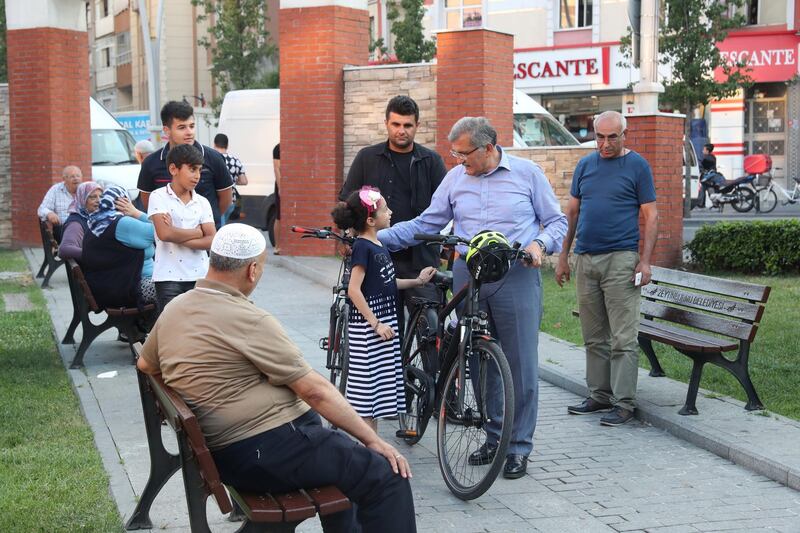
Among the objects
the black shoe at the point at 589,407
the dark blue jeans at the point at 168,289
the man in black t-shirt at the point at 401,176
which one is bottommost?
the black shoe at the point at 589,407

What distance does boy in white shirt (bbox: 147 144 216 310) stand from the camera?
24.6 ft

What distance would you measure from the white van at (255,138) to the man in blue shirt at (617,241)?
47.2 feet

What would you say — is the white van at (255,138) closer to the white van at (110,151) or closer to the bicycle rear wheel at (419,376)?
the white van at (110,151)

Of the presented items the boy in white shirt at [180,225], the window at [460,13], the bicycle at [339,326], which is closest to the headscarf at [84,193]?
the boy in white shirt at [180,225]

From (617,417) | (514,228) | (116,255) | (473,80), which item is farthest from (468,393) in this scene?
(473,80)

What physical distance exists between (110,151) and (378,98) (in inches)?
293

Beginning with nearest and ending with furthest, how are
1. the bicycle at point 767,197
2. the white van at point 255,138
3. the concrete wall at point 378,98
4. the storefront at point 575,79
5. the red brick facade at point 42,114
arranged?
1. the concrete wall at point 378,98
2. the red brick facade at point 42,114
3. the white van at point 255,138
4. the bicycle at point 767,197
5. the storefront at point 575,79

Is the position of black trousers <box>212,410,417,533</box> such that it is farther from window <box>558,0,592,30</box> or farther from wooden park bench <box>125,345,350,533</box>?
window <box>558,0,592,30</box>

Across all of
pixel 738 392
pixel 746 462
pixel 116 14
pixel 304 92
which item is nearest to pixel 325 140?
pixel 304 92

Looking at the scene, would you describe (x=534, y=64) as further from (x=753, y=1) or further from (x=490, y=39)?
(x=490, y=39)

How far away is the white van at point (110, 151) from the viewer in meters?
21.0

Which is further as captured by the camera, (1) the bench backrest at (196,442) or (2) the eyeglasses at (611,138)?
(2) the eyeglasses at (611,138)

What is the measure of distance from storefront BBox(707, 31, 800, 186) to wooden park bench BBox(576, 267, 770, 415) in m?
26.6

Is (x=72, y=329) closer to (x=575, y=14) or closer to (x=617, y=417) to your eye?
(x=617, y=417)
